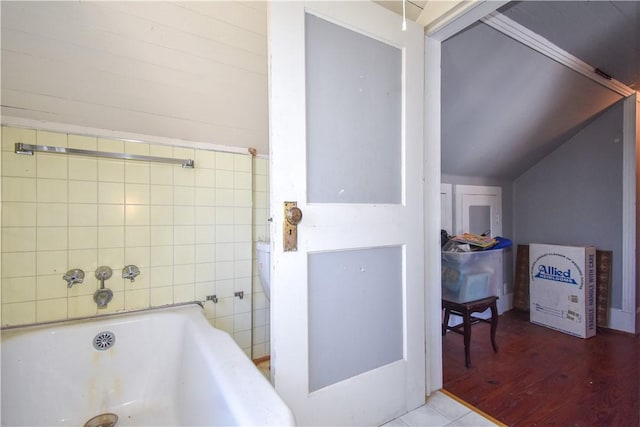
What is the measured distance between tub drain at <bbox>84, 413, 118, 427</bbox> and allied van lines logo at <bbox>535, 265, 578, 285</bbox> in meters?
3.40

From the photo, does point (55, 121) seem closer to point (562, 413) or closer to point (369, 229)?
point (369, 229)

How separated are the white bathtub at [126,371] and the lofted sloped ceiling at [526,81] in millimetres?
2042

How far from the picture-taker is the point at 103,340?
1.31 meters

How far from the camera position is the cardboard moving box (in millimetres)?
2379

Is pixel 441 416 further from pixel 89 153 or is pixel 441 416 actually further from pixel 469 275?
pixel 89 153

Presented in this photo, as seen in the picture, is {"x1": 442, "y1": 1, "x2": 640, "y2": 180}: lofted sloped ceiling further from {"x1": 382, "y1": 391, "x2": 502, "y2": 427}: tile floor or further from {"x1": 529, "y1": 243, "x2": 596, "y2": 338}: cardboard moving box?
{"x1": 382, "y1": 391, "x2": 502, "y2": 427}: tile floor

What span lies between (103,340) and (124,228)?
55cm

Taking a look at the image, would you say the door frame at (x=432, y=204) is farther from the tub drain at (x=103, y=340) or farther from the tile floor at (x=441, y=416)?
the tub drain at (x=103, y=340)

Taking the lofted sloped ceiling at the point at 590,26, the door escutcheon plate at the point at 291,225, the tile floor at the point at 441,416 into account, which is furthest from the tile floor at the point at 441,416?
the lofted sloped ceiling at the point at 590,26

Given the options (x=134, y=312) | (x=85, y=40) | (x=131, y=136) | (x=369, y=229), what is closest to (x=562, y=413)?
(x=369, y=229)

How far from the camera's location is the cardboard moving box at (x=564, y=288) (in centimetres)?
238

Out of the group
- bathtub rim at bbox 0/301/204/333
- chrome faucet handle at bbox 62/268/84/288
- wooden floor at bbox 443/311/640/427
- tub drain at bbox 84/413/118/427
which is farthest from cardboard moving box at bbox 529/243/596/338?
chrome faucet handle at bbox 62/268/84/288

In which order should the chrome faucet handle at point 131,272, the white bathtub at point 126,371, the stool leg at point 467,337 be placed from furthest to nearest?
the stool leg at point 467,337 → the chrome faucet handle at point 131,272 → the white bathtub at point 126,371

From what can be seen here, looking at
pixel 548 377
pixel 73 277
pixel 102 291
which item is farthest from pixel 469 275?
pixel 73 277
